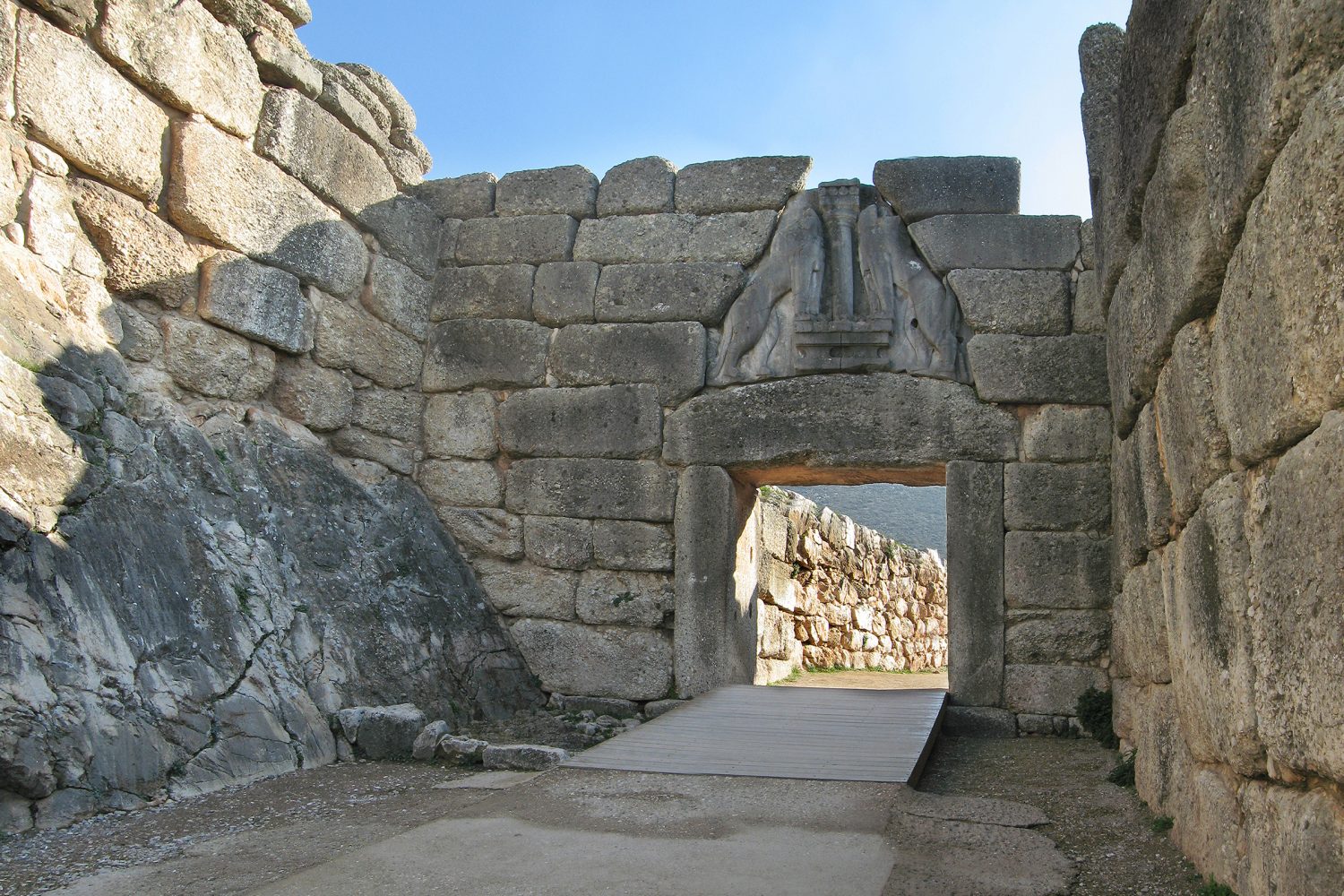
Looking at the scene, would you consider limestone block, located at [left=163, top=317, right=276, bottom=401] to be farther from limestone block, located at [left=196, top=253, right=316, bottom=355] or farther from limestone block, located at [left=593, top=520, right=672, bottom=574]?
limestone block, located at [left=593, top=520, right=672, bottom=574]

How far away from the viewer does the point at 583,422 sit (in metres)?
6.72

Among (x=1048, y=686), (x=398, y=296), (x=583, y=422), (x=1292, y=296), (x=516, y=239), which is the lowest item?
(x=1048, y=686)

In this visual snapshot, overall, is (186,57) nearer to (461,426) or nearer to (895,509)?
(461,426)

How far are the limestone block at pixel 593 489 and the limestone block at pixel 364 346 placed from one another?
95 centimetres

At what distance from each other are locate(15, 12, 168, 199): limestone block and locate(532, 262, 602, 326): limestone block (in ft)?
7.81

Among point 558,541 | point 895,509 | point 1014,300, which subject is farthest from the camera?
point 895,509

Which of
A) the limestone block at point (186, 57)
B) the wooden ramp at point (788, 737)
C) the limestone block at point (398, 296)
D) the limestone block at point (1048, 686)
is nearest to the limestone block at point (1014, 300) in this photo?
the limestone block at point (1048, 686)

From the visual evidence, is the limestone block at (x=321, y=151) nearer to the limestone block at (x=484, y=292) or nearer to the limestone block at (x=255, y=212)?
the limestone block at (x=255, y=212)

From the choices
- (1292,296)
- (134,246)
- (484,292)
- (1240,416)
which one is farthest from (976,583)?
(134,246)

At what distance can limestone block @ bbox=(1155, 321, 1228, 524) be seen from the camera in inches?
106

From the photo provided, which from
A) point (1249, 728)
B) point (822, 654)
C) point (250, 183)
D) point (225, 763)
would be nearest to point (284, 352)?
point (250, 183)

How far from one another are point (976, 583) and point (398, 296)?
3.88 metres

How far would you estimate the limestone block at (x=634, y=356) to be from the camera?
260 inches

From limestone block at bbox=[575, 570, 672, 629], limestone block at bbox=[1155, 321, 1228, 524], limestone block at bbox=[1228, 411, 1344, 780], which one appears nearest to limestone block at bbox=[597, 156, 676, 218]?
limestone block at bbox=[575, 570, 672, 629]
